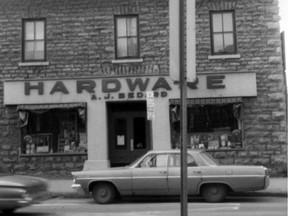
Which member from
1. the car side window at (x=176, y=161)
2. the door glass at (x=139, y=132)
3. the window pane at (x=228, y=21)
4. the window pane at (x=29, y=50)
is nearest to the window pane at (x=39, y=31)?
the window pane at (x=29, y=50)

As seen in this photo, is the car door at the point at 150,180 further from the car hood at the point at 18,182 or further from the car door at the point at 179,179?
the car hood at the point at 18,182

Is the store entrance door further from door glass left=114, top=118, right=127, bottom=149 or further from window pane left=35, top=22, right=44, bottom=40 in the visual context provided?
window pane left=35, top=22, right=44, bottom=40

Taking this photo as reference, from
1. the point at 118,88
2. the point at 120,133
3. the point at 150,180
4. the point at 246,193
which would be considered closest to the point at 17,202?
the point at 150,180

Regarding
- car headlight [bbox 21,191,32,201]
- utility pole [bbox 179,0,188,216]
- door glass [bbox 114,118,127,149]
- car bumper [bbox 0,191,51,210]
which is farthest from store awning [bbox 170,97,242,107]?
utility pole [bbox 179,0,188,216]

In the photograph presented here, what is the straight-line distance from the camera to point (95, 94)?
17.5m

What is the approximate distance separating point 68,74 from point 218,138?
234 inches

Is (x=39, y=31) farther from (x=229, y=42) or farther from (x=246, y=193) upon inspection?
(x=246, y=193)

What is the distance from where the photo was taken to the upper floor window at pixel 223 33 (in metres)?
17.6

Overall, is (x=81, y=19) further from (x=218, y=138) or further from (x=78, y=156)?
(x=218, y=138)

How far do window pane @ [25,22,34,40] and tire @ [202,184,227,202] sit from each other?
31.6 ft

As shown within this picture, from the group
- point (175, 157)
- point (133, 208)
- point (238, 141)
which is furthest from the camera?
point (238, 141)

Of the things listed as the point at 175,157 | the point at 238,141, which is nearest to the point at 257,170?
the point at 175,157

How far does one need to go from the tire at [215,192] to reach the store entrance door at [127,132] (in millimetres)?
6157

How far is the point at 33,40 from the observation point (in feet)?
59.7
